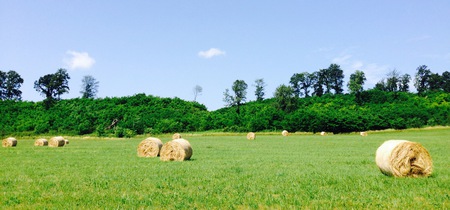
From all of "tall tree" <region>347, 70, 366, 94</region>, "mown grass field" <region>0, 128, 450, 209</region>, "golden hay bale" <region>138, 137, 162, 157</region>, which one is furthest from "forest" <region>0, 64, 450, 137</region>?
"mown grass field" <region>0, 128, 450, 209</region>

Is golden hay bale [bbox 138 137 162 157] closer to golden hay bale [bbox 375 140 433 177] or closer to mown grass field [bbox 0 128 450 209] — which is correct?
mown grass field [bbox 0 128 450 209]

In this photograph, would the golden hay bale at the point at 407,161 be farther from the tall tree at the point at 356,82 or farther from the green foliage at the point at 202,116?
the tall tree at the point at 356,82

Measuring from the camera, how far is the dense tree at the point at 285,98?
121 m

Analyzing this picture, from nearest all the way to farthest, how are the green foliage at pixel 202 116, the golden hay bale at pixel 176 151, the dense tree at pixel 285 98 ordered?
the golden hay bale at pixel 176 151, the green foliage at pixel 202 116, the dense tree at pixel 285 98

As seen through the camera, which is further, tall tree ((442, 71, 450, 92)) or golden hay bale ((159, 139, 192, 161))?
tall tree ((442, 71, 450, 92))

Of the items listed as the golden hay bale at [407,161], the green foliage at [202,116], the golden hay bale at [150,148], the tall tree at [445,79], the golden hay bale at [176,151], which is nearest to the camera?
the golden hay bale at [407,161]

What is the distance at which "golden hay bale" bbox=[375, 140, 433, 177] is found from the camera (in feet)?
40.9

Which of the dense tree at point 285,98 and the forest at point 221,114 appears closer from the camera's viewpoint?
the forest at point 221,114

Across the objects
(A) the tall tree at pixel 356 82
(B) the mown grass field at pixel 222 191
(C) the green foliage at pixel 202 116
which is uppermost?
(A) the tall tree at pixel 356 82

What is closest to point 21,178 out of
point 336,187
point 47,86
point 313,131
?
point 336,187

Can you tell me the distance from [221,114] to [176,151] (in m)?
90.7

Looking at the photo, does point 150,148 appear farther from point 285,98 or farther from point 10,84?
point 10,84

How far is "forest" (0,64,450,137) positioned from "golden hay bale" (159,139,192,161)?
6247cm

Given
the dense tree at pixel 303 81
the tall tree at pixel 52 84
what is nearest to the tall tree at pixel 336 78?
the dense tree at pixel 303 81
